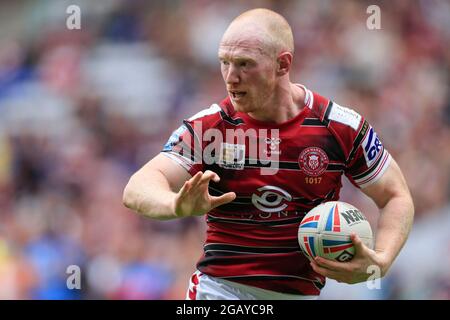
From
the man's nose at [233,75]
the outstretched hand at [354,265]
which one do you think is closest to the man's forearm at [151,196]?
the man's nose at [233,75]

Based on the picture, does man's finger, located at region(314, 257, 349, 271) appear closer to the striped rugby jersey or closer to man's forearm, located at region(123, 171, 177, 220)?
the striped rugby jersey

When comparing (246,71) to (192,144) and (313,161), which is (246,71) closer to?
(192,144)

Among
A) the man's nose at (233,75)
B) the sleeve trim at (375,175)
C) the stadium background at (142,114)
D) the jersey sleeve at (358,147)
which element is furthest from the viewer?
the stadium background at (142,114)

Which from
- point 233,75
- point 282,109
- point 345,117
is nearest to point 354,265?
point 345,117

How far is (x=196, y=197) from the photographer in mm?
4684

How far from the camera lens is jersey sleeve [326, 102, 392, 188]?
18.3 ft

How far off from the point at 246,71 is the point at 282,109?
1.36 feet

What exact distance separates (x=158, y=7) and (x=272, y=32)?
7.17 meters

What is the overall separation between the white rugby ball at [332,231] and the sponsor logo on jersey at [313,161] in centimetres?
26

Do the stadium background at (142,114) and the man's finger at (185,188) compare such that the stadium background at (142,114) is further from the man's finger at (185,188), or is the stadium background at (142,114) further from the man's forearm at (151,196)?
the man's finger at (185,188)

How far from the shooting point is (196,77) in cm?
1149

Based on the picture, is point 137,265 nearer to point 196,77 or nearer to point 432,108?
point 196,77

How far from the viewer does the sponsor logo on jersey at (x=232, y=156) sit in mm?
5508
